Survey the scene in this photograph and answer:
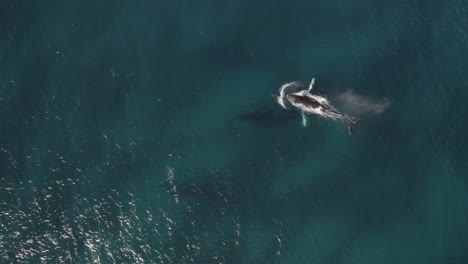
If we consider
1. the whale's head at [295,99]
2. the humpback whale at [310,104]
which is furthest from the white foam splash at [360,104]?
the whale's head at [295,99]

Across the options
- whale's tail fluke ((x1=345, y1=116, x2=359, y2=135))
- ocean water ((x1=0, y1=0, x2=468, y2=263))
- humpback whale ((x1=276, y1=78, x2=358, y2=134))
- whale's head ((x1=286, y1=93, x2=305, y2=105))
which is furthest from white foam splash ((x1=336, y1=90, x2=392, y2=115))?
whale's head ((x1=286, y1=93, x2=305, y2=105))

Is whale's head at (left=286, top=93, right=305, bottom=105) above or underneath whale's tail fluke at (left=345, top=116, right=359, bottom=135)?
above

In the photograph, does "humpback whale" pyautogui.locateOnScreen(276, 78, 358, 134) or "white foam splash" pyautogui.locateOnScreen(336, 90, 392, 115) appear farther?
"white foam splash" pyautogui.locateOnScreen(336, 90, 392, 115)

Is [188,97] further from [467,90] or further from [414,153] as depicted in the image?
[467,90]

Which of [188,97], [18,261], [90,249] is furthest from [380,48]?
[18,261]

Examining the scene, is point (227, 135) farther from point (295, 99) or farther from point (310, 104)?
point (310, 104)

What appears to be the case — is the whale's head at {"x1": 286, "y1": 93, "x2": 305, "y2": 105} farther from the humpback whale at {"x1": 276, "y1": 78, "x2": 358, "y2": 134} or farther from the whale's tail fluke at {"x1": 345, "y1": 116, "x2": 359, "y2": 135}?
the whale's tail fluke at {"x1": 345, "y1": 116, "x2": 359, "y2": 135}

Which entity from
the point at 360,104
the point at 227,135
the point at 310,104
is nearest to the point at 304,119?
the point at 310,104

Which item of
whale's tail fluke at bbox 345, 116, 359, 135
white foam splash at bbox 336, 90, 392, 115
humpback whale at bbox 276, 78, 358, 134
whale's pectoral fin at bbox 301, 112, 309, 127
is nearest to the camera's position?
whale's tail fluke at bbox 345, 116, 359, 135
